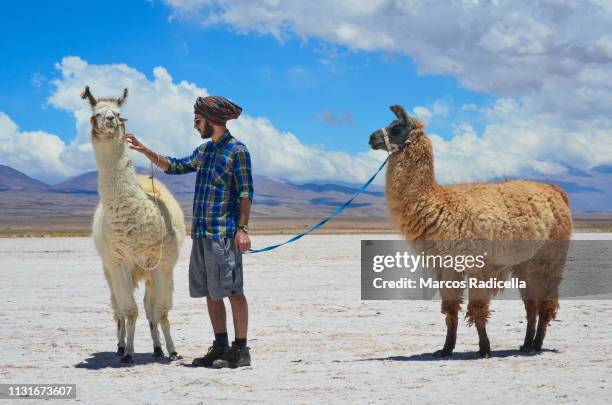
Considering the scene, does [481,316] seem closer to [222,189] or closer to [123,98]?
[222,189]

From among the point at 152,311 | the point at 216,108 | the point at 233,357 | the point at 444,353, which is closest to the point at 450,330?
the point at 444,353

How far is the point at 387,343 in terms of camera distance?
792 cm

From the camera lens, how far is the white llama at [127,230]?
6.53m

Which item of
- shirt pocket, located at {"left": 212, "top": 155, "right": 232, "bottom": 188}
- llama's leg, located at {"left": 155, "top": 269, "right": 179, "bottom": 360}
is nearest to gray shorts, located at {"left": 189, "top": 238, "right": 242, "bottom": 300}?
shirt pocket, located at {"left": 212, "top": 155, "right": 232, "bottom": 188}

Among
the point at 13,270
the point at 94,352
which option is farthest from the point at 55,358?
the point at 13,270

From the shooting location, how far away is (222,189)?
6273 millimetres

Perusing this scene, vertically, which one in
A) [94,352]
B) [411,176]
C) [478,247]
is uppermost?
[411,176]

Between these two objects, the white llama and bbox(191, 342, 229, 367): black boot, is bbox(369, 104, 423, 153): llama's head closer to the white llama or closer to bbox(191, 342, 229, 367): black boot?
the white llama

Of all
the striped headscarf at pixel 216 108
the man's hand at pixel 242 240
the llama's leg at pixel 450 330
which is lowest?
the llama's leg at pixel 450 330

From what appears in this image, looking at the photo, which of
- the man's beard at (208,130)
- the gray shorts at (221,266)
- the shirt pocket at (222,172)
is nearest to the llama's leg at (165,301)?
the gray shorts at (221,266)

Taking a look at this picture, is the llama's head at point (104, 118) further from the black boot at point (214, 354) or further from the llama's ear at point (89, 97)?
the black boot at point (214, 354)

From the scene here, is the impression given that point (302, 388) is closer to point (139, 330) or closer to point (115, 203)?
point (115, 203)

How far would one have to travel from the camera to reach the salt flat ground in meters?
5.50

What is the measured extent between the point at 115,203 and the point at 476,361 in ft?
11.6
